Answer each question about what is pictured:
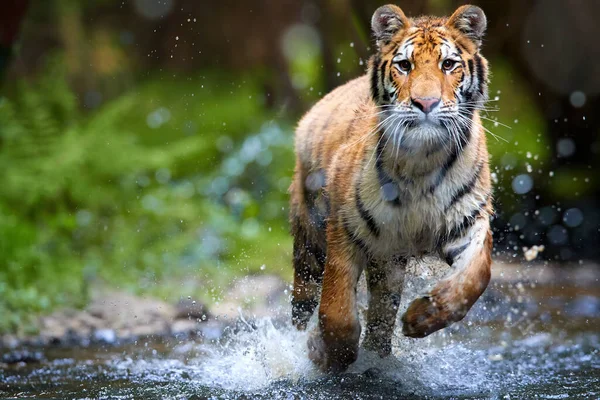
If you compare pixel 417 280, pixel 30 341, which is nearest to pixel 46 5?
pixel 30 341

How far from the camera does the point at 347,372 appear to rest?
4164 millimetres

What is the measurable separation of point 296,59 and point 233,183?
4.80m

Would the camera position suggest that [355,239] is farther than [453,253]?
Yes

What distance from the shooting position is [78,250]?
7.18 metres

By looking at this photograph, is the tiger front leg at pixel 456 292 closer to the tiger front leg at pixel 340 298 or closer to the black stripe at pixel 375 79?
the tiger front leg at pixel 340 298

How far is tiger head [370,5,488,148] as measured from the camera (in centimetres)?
341

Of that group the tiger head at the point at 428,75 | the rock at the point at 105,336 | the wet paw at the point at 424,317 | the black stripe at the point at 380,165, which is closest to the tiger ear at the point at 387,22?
the tiger head at the point at 428,75

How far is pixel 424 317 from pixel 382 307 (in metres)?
1.10

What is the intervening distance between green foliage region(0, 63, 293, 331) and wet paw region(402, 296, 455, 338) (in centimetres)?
339

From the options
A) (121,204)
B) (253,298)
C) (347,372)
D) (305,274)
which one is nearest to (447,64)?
(347,372)

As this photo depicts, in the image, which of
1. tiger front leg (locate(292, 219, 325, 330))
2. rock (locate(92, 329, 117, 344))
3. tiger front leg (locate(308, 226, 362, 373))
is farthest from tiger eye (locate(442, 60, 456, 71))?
rock (locate(92, 329, 117, 344))

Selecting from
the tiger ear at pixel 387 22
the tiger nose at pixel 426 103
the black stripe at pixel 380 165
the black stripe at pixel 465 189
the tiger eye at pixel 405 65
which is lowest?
the black stripe at pixel 465 189

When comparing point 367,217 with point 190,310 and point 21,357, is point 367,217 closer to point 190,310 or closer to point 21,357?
point 21,357

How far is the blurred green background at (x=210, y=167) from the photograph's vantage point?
690cm
